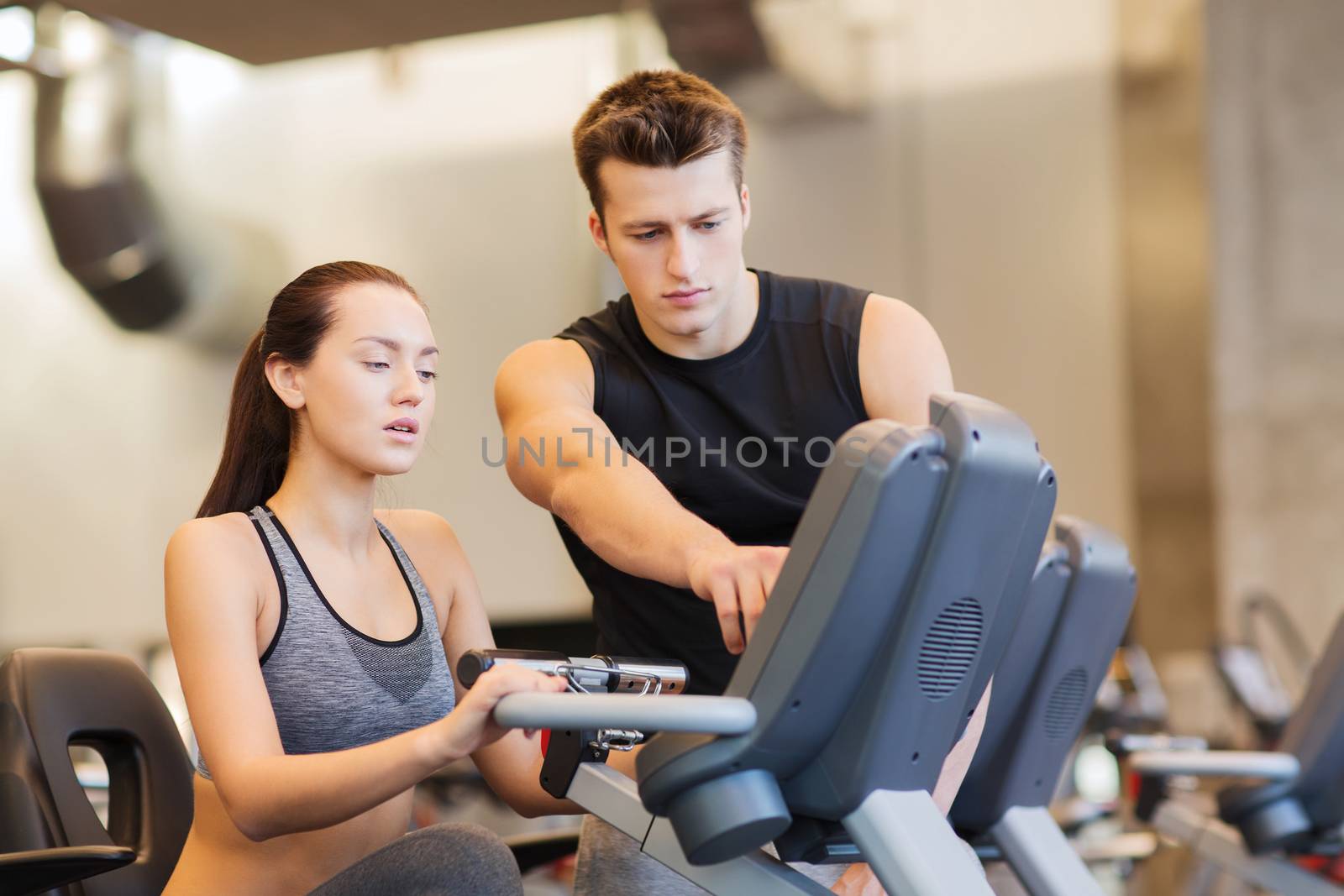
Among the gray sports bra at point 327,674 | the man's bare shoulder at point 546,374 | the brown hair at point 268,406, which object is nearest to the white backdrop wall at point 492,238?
the man's bare shoulder at point 546,374

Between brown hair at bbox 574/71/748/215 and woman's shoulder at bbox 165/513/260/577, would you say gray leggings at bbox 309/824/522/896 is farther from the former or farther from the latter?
brown hair at bbox 574/71/748/215

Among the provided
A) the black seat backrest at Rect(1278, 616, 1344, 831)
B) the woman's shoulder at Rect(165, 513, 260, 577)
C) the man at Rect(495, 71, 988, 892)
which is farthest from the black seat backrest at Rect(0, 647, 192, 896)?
the black seat backrest at Rect(1278, 616, 1344, 831)

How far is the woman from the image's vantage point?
1.31 metres

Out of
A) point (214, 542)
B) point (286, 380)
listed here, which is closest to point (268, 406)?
point (286, 380)

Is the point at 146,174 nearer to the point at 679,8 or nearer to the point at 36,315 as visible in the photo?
the point at 36,315

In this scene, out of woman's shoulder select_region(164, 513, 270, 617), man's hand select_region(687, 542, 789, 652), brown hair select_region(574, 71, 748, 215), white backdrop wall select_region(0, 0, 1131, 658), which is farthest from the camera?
white backdrop wall select_region(0, 0, 1131, 658)

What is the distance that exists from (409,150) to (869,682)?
357cm

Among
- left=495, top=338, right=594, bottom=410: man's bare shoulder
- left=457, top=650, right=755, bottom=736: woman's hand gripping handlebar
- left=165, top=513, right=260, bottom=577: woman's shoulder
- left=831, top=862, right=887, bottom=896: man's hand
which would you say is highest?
left=495, top=338, right=594, bottom=410: man's bare shoulder

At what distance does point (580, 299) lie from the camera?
4762mm

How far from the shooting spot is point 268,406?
1.60m

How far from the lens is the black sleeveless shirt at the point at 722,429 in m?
1.73

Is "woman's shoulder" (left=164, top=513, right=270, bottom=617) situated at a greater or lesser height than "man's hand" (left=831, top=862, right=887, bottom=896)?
greater

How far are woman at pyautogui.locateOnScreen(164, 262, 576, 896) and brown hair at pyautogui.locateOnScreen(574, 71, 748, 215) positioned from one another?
31cm

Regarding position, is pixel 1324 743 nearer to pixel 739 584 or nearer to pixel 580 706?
pixel 739 584
